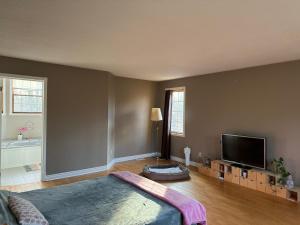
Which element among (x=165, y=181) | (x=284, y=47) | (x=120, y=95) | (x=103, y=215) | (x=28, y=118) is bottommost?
(x=165, y=181)

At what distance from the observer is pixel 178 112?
21.3 feet

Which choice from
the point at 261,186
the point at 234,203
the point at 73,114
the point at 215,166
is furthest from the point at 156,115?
the point at 234,203

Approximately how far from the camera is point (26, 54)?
3770mm

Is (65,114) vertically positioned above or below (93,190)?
above

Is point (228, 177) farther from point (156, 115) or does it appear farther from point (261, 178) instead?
point (156, 115)

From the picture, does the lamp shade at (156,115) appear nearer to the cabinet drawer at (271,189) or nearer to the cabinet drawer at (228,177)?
the cabinet drawer at (228,177)

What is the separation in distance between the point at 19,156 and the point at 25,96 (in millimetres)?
1851

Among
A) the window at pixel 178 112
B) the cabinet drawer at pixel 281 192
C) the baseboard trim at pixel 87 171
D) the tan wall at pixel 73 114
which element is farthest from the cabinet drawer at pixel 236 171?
the tan wall at pixel 73 114

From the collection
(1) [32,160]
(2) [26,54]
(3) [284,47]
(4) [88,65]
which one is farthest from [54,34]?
(1) [32,160]

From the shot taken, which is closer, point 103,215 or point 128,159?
point 103,215

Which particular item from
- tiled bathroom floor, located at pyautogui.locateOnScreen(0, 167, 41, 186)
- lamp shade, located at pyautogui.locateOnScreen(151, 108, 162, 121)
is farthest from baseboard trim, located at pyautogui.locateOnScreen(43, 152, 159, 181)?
lamp shade, located at pyautogui.locateOnScreen(151, 108, 162, 121)

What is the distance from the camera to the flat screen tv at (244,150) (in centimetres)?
421

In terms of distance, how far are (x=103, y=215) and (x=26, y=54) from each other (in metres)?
3.20

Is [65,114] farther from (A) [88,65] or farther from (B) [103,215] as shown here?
(B) [103,215]
